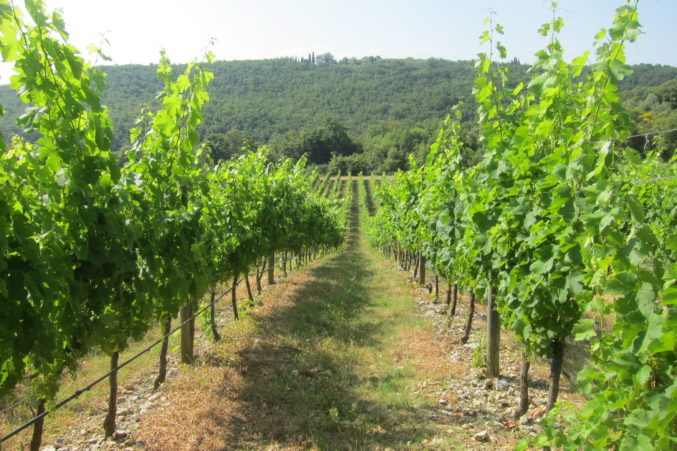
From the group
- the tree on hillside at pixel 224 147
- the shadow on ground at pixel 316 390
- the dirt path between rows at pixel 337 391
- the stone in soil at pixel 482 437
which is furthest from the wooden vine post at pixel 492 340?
the tree on hillside at pixel 224 147

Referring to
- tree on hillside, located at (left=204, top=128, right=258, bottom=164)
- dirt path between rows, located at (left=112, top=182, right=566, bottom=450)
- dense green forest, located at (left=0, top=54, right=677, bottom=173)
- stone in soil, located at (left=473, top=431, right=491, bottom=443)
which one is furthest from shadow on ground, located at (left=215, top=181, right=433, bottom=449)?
dense green forest, located at (left=0, top=54, right=677, bottom=173)

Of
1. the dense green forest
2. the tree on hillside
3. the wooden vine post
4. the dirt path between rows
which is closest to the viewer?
the dirt path between rows

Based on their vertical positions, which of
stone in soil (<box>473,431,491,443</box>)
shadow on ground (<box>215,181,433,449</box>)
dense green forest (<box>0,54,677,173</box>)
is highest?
dense green forest (<box>0,54,677,173</box>)

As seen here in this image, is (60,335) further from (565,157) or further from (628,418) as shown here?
(565,157)

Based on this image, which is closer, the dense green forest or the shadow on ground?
the shadow on ground

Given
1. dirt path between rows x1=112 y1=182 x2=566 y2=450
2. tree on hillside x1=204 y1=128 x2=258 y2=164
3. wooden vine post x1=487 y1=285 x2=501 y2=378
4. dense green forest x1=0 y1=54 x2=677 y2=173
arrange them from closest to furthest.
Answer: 1. dirt path between rows x1=112 y1=182 x2=566 y2=450
2. wooden vine post x1=487 y1=285 x2=501 y2=378
3. tree on hillside x1=204 y1=128 x2=258 y2=164
4. dense green forest x1=0 y1=54 x2=677 y2=173

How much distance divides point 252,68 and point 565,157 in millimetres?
158714

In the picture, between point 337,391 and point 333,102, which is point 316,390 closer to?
point 337,391

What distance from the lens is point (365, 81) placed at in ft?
518

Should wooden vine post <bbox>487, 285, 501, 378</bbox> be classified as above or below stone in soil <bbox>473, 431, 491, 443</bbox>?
above

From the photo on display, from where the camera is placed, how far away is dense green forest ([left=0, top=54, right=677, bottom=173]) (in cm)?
7238

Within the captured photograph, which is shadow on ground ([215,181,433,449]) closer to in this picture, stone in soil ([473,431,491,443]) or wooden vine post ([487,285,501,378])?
stone in soil ([473,431,491,443])

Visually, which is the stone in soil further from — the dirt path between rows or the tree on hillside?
the tree on hillside

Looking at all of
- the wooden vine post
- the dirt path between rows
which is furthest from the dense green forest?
the wooden vine post
